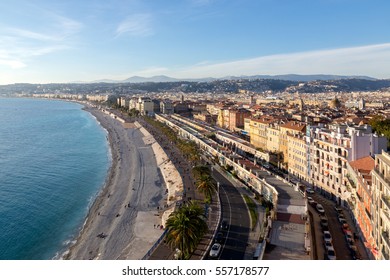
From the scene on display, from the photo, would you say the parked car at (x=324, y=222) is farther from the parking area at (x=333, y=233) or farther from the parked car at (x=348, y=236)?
the parked car at (x=348, y=236)

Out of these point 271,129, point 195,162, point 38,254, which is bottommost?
point 38,254

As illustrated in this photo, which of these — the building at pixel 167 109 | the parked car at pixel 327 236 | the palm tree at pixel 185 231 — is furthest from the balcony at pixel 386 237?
the building at pixel 167 109

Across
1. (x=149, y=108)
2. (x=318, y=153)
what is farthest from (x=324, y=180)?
(x=149, y=108)

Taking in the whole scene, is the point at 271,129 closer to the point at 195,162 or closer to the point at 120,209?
the point at 195,162

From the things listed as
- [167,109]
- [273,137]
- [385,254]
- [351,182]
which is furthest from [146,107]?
[385,254]

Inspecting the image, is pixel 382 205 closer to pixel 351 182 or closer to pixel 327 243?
pixel 327 243

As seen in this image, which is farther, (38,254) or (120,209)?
(120,209)

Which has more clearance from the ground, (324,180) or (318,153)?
(318,153)
